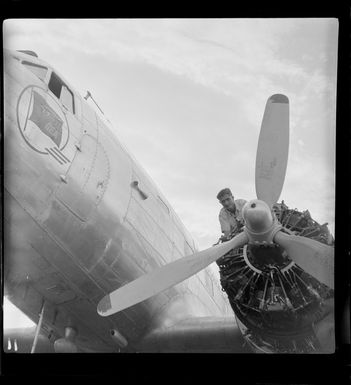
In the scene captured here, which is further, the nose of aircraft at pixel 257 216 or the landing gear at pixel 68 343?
the landing gear at pixel 68 343

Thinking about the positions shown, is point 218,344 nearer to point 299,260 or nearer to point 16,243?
point 299,260

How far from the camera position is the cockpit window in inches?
391

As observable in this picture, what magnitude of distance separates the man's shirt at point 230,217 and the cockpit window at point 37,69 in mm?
2783

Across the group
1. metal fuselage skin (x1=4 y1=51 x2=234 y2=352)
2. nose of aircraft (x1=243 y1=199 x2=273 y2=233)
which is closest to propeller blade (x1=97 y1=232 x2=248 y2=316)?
metal fuselage skin (x1=4 y1=51 x2=234 y2=352)

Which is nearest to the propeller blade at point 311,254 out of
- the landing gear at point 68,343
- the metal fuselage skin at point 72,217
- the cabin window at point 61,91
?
the metal fuselage skin at point 72,217

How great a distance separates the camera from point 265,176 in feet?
31.6

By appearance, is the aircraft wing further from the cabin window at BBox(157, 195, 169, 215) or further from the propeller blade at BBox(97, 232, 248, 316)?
the cabin window at BBox(157, 195, 169, 215)

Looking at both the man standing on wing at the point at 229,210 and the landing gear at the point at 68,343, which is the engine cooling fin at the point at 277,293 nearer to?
the man standing on wing at the point at 229,210

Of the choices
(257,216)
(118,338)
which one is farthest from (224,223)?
(118,338)

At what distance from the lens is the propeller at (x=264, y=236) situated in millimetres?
9273

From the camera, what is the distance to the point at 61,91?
10227 mm
